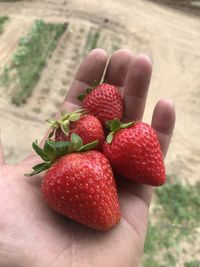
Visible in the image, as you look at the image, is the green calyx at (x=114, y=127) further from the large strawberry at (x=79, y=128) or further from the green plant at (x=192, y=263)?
the green plant at (x=192, y=263)

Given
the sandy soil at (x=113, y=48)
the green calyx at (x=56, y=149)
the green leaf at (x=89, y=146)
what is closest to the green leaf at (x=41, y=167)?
the green calyx at (x=56, y=149)

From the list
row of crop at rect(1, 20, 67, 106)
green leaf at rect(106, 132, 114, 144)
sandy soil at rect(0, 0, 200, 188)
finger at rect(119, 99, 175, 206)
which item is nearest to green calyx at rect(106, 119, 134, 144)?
green leaf at rect(106, 132, 114, 144)

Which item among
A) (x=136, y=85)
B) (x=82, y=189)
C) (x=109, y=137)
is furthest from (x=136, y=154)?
(x=136, y=85)

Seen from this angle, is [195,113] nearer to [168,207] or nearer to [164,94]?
[164,94]

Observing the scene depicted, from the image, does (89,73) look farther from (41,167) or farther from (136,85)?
(41,167)

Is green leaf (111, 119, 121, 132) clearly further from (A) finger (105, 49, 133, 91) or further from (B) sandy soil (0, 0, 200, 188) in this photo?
(B) sandy soil (0, 0, 200, 188)
